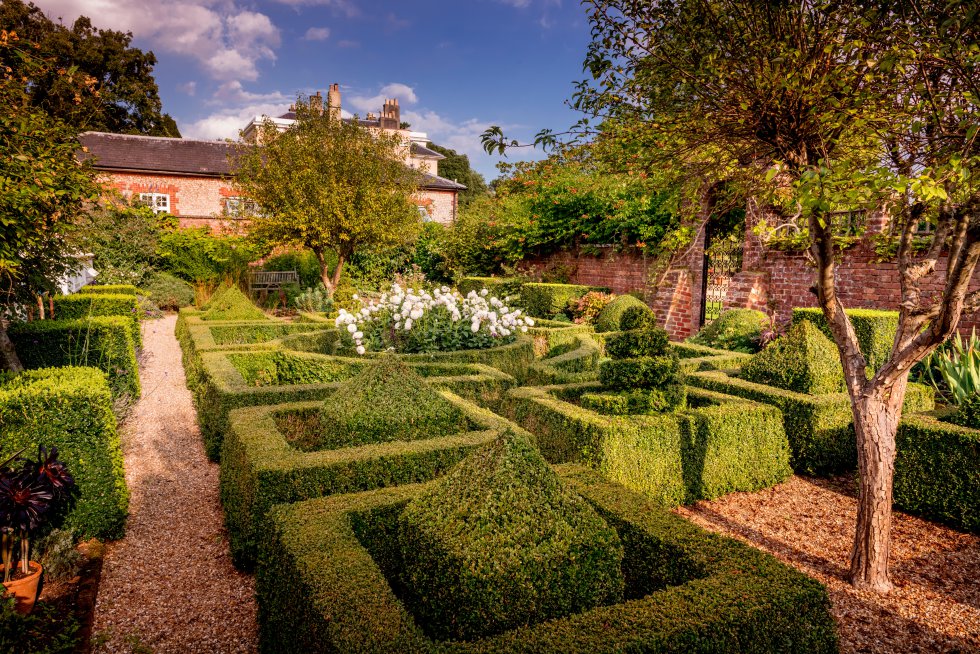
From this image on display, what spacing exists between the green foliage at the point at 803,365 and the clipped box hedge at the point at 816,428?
23 centimetres

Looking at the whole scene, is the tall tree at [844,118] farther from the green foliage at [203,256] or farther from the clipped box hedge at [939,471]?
the green foliage at [203,256]

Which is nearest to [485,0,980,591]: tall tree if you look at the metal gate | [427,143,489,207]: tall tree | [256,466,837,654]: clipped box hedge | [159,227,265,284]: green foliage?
[256,466,837,654]: clipped box hedge

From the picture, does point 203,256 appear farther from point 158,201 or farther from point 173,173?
point 173,173

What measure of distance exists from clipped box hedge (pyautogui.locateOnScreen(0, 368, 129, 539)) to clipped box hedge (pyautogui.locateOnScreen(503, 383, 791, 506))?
3797 millimetres

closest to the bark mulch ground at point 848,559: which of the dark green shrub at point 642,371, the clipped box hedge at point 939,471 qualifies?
the clipped box hedge at point 939,471

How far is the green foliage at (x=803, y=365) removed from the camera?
6.55 metres

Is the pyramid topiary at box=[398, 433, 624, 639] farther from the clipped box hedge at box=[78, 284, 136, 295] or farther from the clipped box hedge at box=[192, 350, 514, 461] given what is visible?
the clipped box hedge at box=[78, 284, 136, 295]

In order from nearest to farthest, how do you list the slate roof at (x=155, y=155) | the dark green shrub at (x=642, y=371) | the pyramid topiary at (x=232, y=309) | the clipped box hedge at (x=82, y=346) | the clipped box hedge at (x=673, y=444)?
the clipped box hedge at (x=673, y=444), the dark green shrub at (x=642, y=371), the clipped box hedge at (x=82, y=346), the pyramid topiary at (x=232, y=309), the slate roof at (x=155, y=155)

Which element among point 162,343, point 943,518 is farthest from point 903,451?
point 162,343

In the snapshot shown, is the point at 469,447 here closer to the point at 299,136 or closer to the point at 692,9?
the point at 692,9

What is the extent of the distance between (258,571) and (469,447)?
1694 mm

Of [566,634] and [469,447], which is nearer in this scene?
[566,634]

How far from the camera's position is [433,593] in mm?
2648

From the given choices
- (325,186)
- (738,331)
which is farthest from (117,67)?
(738,331)
